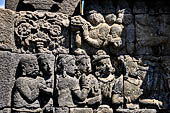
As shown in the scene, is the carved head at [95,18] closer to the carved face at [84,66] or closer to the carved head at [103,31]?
the carved head at [103,31]

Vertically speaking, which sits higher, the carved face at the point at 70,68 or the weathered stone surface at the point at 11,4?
the weathered stone surface at the point at 11,4

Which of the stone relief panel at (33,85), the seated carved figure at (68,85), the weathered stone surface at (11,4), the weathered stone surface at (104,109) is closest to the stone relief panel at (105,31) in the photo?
the seated carved figure at (68,85)

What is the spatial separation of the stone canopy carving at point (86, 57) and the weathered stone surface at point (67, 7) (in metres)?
0.02

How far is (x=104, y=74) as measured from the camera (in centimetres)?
548

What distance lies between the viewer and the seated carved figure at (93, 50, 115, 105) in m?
5.41

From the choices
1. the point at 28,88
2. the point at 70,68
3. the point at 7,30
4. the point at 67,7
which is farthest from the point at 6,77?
the point at 67,7

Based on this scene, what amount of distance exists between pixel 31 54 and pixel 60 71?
65 centimetres

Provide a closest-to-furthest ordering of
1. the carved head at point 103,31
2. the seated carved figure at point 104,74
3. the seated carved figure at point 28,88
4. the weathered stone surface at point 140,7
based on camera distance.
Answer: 1. the seated carved figure at point 28,88
2. the seated carved figure at point 104,74
3. the carved head at point 103,31
4. the weathered stone surface at point 140,7

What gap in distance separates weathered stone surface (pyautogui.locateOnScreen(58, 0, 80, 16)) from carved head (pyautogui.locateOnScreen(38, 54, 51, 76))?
1.01 m

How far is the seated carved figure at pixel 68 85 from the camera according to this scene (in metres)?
5.27

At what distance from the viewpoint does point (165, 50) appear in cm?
554

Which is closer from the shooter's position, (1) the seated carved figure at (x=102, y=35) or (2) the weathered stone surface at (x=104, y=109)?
(2) the weathered stone surface at (x=104, y=109)

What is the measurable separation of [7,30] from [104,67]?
1.96 meters

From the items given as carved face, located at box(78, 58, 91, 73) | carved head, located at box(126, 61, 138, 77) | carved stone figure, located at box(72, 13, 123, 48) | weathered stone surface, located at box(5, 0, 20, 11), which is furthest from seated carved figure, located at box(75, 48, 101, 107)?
weathered stone surface, located at box(5, 0, 20, 11)
